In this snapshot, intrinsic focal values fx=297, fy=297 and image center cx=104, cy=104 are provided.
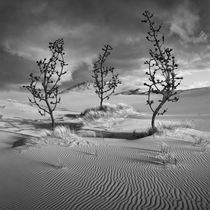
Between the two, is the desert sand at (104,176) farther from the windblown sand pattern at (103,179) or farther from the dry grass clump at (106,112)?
the dry grass clump at (106,112)

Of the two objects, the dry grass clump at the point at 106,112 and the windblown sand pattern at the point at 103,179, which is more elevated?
the dry grass clump at the point at 106,112

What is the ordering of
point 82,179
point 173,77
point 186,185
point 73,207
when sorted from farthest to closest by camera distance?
1. point 173,77
2. point 82,179
3. point 186,185
4. point 73,207

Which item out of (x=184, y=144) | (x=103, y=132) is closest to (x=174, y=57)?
(x=103, y=132)

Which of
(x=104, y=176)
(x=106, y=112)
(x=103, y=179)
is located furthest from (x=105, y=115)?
(x=103, y=179)

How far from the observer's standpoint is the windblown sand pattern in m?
4.01

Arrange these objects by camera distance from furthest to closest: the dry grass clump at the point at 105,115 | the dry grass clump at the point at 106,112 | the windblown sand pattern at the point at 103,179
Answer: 1. the dry grass clump at the point at 106,112
2. the dry grass clump at the point at 105,115
3. the windblown sand pattern at the point at 103,179

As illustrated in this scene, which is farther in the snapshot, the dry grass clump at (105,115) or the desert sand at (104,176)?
the dry grass clump at (105,115)

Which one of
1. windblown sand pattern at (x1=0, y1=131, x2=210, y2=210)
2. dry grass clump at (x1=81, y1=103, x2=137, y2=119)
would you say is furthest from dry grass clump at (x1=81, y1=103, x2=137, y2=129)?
windblown sand pattern at (x1=0, y1=131, x2=210, y2=210)

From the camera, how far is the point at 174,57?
13.4 m

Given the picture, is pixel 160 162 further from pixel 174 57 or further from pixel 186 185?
pixel 174 57

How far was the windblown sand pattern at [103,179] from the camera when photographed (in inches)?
158

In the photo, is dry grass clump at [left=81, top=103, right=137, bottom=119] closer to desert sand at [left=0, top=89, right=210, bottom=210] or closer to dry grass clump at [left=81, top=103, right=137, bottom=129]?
dry grass clump at [left=81, top=103, right=137, bottom=129]

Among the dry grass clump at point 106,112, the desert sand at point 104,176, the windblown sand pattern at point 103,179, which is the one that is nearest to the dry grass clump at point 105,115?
the dry grass clump at point 106,112

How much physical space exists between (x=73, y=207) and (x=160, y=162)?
9.75 ft
